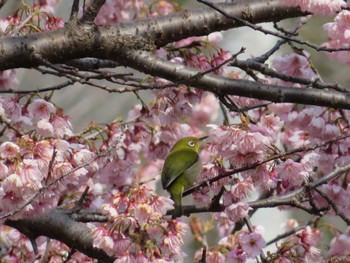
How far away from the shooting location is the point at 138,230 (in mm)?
2861

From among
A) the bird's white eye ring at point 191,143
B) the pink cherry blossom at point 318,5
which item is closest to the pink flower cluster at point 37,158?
the bird's white eye ring at point 191,143

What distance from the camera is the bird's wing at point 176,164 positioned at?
364 centimetres

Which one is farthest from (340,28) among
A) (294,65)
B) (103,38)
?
(103,38)

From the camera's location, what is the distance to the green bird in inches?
140

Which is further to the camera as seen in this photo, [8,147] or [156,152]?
[156,152]

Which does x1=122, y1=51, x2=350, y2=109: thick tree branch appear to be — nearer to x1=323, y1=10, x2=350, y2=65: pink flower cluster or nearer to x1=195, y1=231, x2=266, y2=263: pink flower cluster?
x1=323, y1=10, x2=350, y2=65: pink flower cluster

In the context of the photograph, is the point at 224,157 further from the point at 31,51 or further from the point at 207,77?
the point at 31,51

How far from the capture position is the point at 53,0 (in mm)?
4680

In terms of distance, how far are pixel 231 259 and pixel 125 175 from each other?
110 centimetres

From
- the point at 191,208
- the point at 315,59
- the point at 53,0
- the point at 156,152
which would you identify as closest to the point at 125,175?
the point at 156,152

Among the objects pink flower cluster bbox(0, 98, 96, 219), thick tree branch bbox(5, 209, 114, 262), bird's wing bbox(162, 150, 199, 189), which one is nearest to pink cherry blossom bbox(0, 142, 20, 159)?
pink flower cluster bbox(0, 98, 96, 219)

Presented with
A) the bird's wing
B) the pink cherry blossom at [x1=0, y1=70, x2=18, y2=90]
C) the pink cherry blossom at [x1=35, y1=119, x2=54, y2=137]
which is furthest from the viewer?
the pink cherry blossom at [x1=0, y1=70, x2=18, y2=90]

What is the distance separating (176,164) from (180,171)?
0.10 m

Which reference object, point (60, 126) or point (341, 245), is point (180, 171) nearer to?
point (60, 126)
